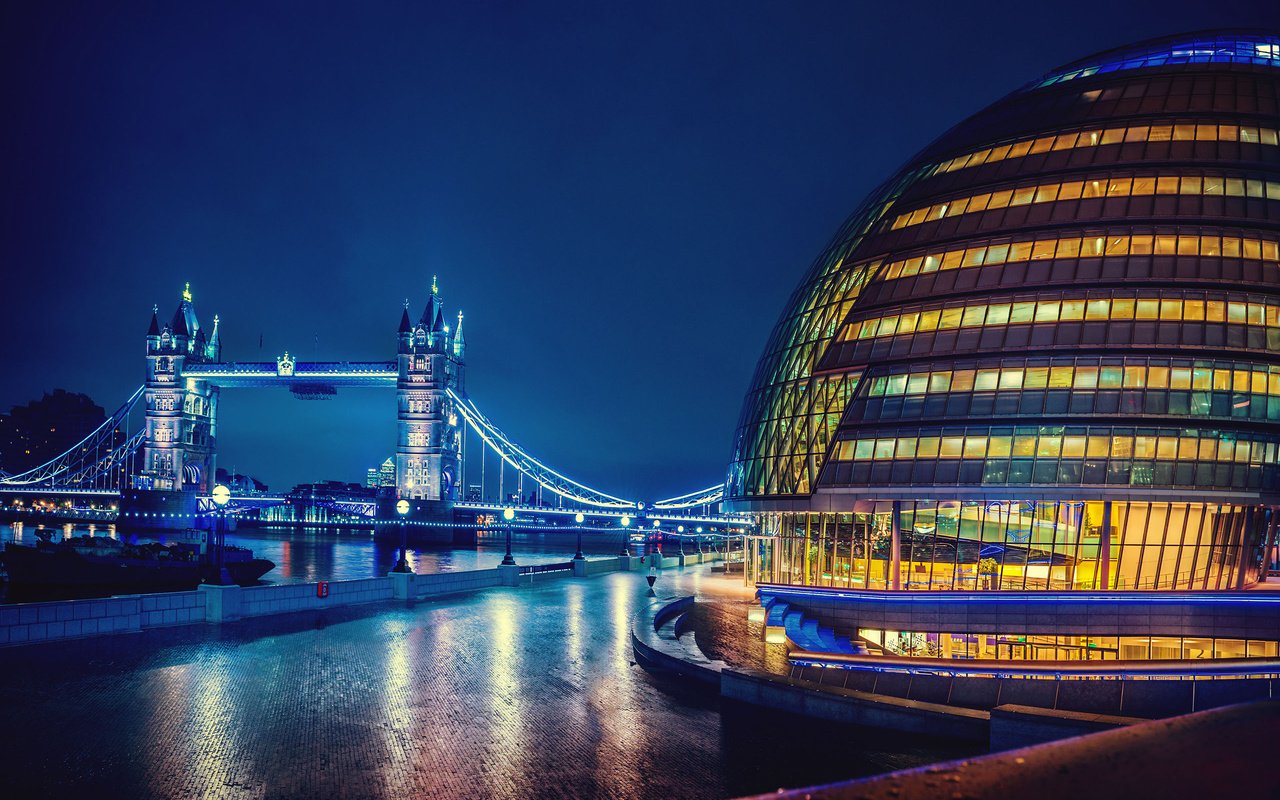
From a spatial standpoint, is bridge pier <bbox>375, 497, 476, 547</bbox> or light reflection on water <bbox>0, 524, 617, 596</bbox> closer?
light reflection on water <bbox>0, 524, 617, 596</bbox>

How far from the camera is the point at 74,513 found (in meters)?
186

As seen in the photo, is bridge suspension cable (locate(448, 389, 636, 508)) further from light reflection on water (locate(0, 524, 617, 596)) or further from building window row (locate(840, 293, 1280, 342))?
building window row (locate(840, 293, 1280, 342))

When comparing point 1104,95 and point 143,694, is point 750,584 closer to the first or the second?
point 1104,95

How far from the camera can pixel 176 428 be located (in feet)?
609

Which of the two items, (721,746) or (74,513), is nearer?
(721,746)

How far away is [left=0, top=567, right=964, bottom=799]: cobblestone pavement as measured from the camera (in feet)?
47.7

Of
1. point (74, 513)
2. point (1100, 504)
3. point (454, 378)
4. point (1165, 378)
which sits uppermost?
point (454, 378)

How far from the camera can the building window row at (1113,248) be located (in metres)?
40.8

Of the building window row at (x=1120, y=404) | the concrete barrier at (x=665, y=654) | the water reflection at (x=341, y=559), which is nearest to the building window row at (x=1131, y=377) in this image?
the building window row at (x=1120, y=404)

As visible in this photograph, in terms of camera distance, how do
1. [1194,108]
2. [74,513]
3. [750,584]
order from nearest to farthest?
1. [1194,108]
2. [750,584]
3. [74,513]

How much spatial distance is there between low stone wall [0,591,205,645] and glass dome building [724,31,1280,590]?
89.4 ft

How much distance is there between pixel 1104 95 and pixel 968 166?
7.50m

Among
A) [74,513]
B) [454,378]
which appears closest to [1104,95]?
[454,378]

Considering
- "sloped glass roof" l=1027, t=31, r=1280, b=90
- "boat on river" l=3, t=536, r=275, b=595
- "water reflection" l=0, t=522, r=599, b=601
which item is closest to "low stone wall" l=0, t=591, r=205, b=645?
"boat on river" l=3, t=536, r=275, b=595
